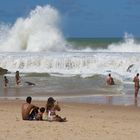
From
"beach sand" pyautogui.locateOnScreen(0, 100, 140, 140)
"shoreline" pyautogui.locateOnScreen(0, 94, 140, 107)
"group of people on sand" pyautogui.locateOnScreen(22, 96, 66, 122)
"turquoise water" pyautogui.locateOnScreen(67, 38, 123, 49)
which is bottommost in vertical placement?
"beach sand" pyautogui.locateOnScreen(0, 100, 140, 140)

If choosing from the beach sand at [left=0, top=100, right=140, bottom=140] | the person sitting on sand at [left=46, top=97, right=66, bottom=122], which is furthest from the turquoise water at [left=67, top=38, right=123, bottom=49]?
the person sitting on sand at [left=46, top=97, right=66, bottom=122]

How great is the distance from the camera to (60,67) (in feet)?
119

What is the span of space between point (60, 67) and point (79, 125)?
2420 centimetres

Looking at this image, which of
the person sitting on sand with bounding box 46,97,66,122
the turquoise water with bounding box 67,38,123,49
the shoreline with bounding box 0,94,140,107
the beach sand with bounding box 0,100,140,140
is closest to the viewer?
the beach sand with bounding box 0,100,140,140

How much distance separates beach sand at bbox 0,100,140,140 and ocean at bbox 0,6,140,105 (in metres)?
2.66

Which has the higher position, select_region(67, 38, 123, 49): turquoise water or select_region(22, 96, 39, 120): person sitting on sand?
select_region(67, 38, 123, 49): turquoise water

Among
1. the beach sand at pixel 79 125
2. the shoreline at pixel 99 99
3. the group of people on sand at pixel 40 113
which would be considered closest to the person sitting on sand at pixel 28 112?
the group of people on sand at pixel 40 113

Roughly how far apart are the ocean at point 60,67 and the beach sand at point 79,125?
2.66m

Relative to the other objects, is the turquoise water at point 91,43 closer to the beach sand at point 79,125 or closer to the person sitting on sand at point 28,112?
the beach sand at point 79,125

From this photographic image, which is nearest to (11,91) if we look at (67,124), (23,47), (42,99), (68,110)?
(42,99)

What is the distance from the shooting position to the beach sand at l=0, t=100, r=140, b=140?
416 inches

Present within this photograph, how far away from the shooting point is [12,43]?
2239 inches

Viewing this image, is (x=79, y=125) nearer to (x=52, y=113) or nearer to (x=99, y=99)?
(x=52, y=113)

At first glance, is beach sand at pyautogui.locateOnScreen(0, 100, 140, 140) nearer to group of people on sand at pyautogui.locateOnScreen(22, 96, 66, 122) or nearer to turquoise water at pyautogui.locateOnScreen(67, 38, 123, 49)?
group of people on sand at pyautogui.locateOnScreen(22, 96, 66, 122)
